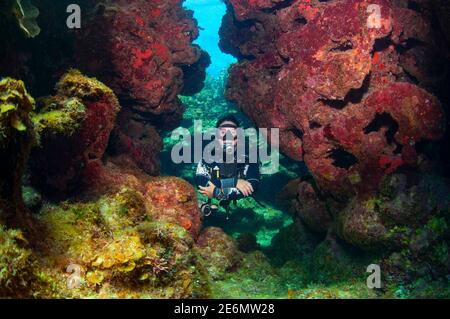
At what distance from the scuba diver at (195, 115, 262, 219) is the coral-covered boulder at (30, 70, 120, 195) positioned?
8.38 feet

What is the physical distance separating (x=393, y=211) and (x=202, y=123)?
7996mm

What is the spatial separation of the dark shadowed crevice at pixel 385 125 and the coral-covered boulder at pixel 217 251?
3504mm

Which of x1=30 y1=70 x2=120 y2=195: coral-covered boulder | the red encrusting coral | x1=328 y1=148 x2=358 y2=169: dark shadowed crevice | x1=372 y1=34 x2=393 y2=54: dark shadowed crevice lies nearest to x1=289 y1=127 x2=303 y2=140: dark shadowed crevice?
the red encrusting coral

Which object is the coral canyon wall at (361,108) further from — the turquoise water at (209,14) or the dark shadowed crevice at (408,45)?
the turquoise water at (209,14)

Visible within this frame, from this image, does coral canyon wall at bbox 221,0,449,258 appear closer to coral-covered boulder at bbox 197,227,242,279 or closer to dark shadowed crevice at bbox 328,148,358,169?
dark shadowed crevice at bbox 328,148,358,169

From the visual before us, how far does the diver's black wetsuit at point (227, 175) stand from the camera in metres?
7.01

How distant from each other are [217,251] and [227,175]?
5.57 ft

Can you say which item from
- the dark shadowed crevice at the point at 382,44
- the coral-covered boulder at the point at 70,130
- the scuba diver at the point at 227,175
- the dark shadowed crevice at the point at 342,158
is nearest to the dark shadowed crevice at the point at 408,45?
the dark shadowed crevice at the point at 382,44

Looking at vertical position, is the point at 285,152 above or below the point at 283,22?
below

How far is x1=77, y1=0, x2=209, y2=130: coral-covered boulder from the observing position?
22.7ft

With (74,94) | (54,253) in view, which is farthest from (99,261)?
(74,94)

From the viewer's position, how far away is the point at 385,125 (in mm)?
6074

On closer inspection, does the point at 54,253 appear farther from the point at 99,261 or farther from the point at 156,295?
the point at 156,295

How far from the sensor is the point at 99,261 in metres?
2.99
